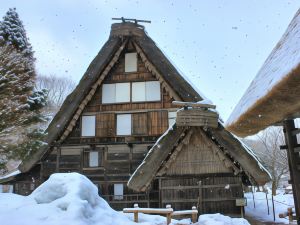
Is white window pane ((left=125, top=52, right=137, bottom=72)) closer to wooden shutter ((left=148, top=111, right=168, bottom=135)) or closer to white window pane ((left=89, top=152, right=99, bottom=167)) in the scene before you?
wooden shutter ((left=148, top=111, right=168, bottom=135))

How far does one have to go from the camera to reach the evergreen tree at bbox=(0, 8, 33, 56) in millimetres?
13852

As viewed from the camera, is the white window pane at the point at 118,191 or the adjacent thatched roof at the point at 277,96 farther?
the white window pane at the point at 118,191

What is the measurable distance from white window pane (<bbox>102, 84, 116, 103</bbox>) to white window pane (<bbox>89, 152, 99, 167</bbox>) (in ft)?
8.54

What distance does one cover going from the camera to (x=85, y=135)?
16.0m

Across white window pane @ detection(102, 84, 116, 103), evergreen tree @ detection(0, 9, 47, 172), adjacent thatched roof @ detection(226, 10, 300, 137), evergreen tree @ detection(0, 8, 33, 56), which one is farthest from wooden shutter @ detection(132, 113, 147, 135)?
adjacent thatched roof @ detection(226, 10, 300, 137)

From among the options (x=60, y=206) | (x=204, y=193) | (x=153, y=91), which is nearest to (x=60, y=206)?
(x=60, y=206)

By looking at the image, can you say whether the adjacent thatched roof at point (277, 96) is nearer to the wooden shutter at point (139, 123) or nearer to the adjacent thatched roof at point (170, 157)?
the adjacent thatched roof at point (170, 157)

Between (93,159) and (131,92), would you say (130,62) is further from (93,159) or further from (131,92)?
(93,159)

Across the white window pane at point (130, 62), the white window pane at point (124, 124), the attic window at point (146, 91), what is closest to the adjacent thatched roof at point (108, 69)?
the white window pane at point (130, 62)

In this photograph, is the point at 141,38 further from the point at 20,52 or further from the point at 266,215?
the point at 266,215

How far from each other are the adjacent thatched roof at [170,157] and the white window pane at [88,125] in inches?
142

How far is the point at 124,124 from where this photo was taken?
1584 centimetres

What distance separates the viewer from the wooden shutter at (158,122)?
50.8 feet

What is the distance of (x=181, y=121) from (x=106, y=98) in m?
4.38
